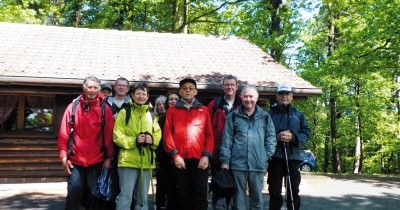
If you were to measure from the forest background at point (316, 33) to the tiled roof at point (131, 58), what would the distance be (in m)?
4.58

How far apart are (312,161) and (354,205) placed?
47.9ft

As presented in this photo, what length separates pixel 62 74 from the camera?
868 centimetres

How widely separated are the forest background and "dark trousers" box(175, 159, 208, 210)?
10836 mm

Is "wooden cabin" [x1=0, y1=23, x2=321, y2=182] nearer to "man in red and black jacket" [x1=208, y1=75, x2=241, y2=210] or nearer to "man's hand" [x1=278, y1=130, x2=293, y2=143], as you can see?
"man in red and black jacket" [x1=208, y1=75, x2=241, y2=210]

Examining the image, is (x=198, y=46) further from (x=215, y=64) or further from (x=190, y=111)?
(x=190, y=111)

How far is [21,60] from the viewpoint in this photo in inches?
366

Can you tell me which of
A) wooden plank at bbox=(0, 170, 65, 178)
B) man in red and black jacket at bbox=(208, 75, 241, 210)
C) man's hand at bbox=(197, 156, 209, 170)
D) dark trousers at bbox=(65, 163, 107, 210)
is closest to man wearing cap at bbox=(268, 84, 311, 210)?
man in red and black jacket at bbox=(208, 75, 241, 210)

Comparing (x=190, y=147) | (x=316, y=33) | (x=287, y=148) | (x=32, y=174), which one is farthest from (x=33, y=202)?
(x=316, y=33)

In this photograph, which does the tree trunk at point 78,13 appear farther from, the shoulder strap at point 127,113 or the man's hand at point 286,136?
the man's hand at point 286,136

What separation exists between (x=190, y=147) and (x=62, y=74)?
205 inches

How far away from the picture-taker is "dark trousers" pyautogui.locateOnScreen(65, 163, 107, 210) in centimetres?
448

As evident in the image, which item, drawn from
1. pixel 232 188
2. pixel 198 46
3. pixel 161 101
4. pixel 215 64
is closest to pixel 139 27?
pixel 198 46

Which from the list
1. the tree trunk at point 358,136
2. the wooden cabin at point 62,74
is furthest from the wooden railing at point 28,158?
the tree trunk at point 358,136

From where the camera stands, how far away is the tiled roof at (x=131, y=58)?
9055mm
